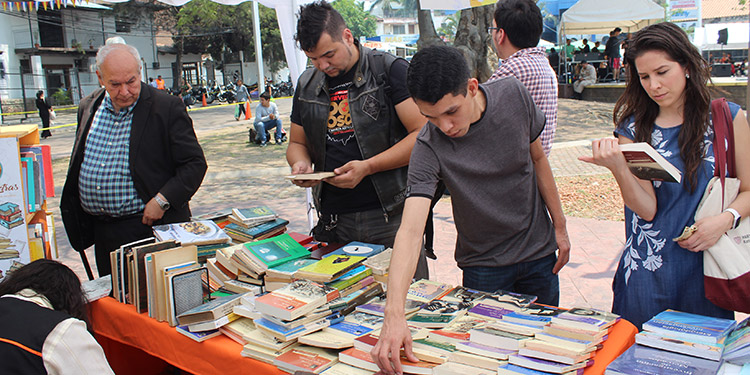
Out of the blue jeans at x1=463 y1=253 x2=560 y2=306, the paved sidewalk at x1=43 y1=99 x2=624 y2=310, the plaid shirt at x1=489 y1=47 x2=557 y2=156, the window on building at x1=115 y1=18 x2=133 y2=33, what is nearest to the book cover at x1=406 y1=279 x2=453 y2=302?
the blue jeans at x1=463 y1=253 x2=560 y2=306

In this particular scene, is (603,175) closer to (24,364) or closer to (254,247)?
(254,247)

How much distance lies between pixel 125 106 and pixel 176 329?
135 centimetres

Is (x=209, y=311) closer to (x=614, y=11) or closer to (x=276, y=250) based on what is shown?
(x=276, y=250)

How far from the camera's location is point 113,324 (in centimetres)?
Result: 244

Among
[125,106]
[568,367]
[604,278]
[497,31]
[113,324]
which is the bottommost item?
[604,278]

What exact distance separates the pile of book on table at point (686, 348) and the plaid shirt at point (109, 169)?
2405mm

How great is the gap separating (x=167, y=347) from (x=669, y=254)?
6.08 ft

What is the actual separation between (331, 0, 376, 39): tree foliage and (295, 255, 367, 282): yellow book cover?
6706 centimetres

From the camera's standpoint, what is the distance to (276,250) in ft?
8.16

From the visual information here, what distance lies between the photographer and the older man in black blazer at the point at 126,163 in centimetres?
289

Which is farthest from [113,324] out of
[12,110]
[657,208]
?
[12,110]

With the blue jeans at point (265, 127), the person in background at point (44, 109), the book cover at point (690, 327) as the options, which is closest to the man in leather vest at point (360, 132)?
the book cover at point (690, 327)

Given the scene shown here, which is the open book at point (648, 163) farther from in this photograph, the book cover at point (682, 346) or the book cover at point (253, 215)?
the book cover at point (253, 215)

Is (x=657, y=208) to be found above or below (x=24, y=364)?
above
